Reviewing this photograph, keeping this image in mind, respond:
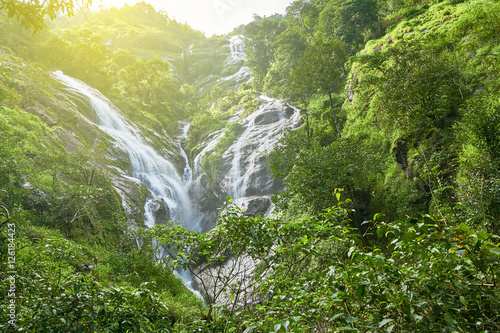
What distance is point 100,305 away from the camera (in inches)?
96.9

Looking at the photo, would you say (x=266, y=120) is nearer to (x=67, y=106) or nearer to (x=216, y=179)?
(x=216, y=179)

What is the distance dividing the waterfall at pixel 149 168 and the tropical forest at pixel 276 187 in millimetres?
219

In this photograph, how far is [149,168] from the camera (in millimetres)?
24828

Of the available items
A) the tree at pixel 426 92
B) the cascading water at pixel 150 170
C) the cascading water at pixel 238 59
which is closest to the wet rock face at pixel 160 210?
the cascading water at pixel 150 170

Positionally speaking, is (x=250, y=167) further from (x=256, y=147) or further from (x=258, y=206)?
(x=258, y=206)

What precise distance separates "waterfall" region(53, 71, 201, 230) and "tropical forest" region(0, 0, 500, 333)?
22cm

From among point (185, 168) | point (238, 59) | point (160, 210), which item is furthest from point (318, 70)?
point (238, 59)

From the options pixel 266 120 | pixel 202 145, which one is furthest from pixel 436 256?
pixel 202 145

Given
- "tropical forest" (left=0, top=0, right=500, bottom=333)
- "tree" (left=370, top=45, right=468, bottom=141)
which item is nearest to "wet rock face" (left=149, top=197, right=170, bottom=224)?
"tropical forest" (left=0, top=0, right=500, bottom=333)

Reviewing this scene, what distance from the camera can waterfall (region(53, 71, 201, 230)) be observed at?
2308 centimetres

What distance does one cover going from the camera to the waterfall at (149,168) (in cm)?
2308

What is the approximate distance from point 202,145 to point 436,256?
30527mm

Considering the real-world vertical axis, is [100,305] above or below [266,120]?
below

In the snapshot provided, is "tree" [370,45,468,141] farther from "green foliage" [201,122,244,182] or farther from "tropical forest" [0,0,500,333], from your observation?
"green foliage" [201,122,244,182]
